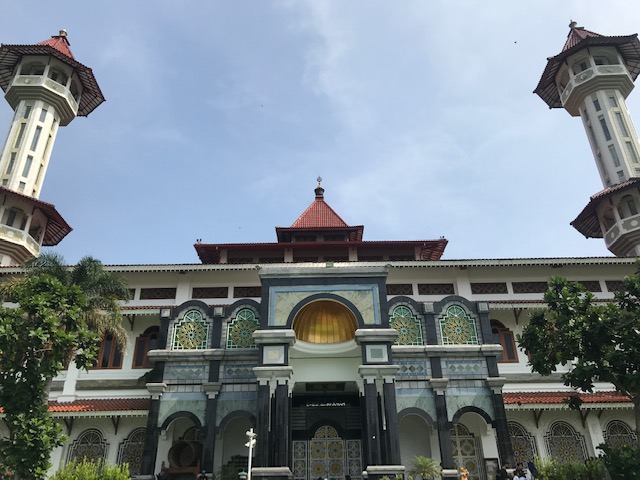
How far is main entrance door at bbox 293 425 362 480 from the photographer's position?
79.8 feet

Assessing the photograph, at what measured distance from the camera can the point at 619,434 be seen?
25.6 meters

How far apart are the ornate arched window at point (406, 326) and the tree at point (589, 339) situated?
5379 mm

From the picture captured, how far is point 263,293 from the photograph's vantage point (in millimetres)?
24875

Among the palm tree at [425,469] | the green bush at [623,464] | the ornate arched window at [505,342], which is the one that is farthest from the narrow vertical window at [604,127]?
the palm tree at [425,469]

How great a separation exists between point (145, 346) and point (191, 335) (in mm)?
4117

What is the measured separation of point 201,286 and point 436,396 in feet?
46.7

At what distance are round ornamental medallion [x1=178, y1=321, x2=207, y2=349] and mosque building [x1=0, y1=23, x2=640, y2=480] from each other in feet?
0.16

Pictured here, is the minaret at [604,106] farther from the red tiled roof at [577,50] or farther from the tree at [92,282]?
the tree at [92,282]

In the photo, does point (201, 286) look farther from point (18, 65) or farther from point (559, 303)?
point (18, 65)

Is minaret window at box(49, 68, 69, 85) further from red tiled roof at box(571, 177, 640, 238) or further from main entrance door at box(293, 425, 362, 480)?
red tiled roof at box(571, 177, 640, 238)

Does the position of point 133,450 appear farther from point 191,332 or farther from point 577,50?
point 577,50

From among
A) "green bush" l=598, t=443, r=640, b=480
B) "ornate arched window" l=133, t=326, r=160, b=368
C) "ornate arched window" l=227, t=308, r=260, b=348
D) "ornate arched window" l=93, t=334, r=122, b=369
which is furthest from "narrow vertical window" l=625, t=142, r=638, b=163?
"ornate arched window" l=93, t=334, r=122, b=369

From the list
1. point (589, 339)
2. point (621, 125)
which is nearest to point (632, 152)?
point (621, 125)

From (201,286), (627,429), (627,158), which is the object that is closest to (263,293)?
(201,286)
